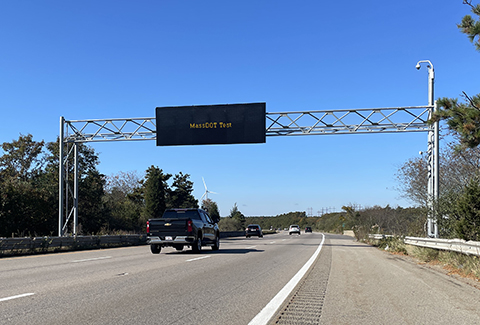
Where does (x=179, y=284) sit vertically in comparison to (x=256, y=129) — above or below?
below

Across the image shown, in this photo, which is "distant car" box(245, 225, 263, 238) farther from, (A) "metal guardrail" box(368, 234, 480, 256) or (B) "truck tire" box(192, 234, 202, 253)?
(A) "metal guardrail" box(368, 234, 480, 256)

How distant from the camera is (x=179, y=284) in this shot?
9711 mm

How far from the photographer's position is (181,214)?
20.4 meters

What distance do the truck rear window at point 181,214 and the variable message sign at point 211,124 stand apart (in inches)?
385

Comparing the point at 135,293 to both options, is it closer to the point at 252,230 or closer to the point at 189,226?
the point at 189,226

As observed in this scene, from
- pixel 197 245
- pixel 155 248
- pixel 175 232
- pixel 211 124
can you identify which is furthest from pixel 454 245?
pixel 211 124

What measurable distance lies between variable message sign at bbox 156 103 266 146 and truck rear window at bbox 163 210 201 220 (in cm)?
977

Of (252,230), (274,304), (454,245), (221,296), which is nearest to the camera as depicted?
(274,304)

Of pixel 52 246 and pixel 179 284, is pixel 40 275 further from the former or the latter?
pixel 52 246

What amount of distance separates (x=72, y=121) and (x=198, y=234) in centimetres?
1562

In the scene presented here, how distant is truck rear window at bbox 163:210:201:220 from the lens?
20.3 m

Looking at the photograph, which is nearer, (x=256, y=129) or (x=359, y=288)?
(x=359, y=288)

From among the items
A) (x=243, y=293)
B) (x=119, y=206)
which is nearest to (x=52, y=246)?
(x=243, y=293)

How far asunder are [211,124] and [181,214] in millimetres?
10422
